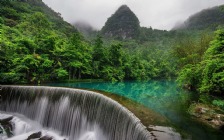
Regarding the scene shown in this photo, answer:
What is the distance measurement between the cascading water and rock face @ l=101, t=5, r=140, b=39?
333ft

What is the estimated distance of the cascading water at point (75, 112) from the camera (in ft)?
22.3

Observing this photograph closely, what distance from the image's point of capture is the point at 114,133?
711 centimetres

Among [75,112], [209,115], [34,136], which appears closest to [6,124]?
Answer: [34,136]

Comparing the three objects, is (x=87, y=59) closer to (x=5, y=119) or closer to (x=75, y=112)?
(x=5, y=119)

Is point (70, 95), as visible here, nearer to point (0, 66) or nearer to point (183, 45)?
point (0, 66)

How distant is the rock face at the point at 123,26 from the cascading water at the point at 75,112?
102 meters

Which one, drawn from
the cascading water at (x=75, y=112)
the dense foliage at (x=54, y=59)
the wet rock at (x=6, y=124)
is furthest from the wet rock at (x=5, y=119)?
the dense foliage at (x=54, y=59)

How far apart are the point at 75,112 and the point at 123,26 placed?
109 metres

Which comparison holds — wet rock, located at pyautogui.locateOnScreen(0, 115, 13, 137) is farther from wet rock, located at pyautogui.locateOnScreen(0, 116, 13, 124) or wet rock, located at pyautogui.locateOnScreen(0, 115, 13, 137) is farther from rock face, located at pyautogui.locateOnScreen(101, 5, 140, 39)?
rock face, located at pyautogui.locateOnScreen(101, 5, 140, 39)

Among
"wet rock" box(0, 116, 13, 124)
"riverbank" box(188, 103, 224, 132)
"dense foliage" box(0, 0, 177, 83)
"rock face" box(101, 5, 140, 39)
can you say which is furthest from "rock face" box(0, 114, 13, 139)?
"rock face" box(101, 5, 140, 39)

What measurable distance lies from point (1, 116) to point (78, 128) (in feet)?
16.0

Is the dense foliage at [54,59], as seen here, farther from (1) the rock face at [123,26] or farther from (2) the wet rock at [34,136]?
(1) the rock face at [123,26]

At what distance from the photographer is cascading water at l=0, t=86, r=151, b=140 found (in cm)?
680

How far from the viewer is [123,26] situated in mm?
114438
